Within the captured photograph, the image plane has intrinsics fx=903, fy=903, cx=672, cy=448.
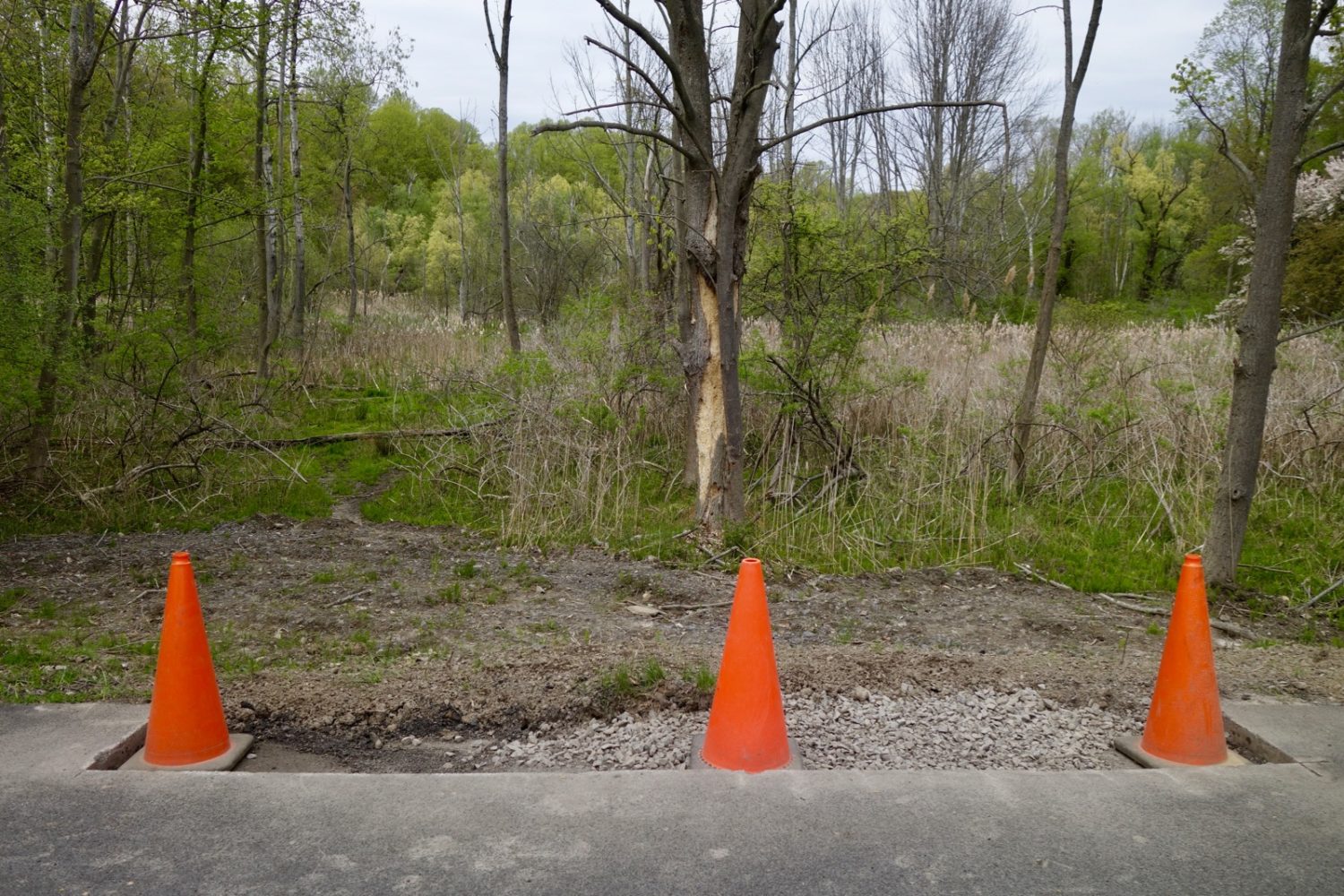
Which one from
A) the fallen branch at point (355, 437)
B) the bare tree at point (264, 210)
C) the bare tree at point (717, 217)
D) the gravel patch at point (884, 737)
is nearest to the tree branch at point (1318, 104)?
the bare tree at point (717, 217)

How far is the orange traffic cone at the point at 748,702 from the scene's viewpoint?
3.67 meters

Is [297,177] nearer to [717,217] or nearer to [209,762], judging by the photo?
[717,217]

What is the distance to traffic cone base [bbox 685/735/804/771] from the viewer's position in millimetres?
3682

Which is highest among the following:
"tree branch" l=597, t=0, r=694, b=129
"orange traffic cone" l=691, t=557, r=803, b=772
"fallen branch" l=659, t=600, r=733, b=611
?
"tree branch" l=597, t=0, r=694, b=129

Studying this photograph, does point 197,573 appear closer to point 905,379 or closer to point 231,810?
point 231,810

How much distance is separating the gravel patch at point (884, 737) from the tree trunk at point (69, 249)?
736 centimetres

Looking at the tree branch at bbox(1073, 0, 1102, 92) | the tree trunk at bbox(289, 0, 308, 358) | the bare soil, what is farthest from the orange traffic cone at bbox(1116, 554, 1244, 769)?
the tree trunk at bbox(289, 0, 308, 358)


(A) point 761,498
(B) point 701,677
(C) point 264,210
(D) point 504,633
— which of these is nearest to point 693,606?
(D) point 504,633

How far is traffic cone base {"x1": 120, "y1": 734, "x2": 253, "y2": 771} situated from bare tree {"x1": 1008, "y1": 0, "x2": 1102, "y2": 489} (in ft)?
25.3

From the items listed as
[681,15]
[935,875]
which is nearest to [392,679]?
[935,875]

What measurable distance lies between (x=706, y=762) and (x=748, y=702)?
307 millimetres

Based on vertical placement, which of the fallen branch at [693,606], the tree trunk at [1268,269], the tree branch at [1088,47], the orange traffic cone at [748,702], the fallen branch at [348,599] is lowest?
the fallen branch at [348,599]

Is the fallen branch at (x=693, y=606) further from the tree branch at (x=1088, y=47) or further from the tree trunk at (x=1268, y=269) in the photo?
the tree branch at (x=1088, y=47)

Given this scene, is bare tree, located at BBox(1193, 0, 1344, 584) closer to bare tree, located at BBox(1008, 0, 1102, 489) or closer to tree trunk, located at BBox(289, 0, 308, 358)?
bare tree, located at BBox(1008, 0, 1102, 489)
